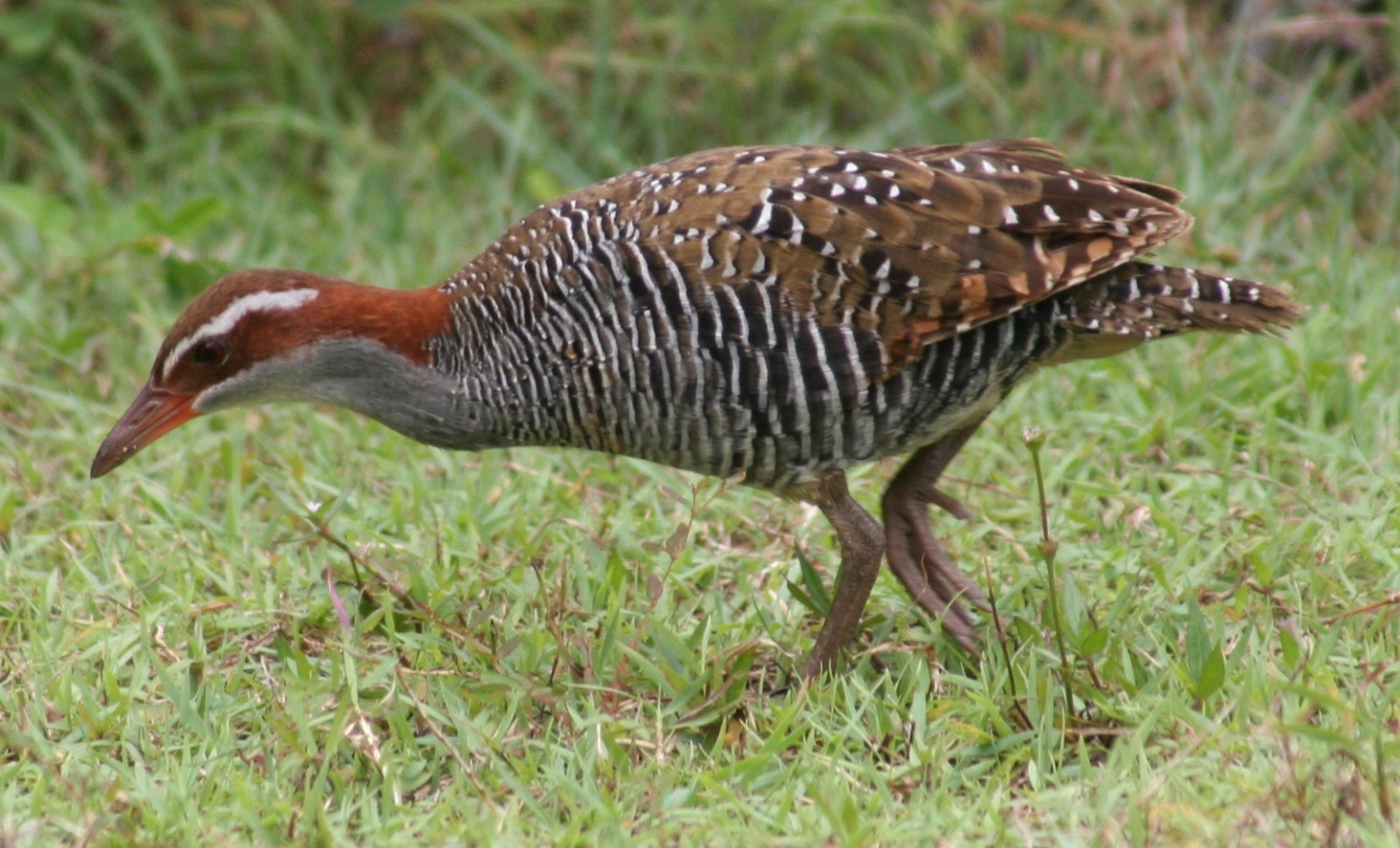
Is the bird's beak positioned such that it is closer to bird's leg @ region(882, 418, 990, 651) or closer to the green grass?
the green grass

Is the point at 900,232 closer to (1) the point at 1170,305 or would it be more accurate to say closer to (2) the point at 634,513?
(1) the point at 1170,305

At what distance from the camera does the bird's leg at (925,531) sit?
426 centimetres

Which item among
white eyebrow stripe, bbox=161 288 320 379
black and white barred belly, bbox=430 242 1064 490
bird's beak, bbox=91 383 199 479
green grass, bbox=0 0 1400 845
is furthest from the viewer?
bird's beak, bbox=91 383 199 479

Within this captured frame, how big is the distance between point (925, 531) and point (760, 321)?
0.85 metres

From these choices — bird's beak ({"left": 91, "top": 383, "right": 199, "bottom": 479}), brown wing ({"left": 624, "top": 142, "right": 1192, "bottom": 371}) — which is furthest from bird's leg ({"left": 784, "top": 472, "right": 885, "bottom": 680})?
bird's beak ({"left": 91, "top": 383, "right": 199, "bottom": 479})

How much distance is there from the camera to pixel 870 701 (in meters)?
3.79

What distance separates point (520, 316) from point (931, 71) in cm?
337

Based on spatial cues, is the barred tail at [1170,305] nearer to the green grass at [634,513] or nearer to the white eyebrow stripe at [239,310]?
the green grass at [634,513]

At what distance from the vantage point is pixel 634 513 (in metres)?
4.91

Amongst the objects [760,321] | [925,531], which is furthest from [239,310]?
[925,531]

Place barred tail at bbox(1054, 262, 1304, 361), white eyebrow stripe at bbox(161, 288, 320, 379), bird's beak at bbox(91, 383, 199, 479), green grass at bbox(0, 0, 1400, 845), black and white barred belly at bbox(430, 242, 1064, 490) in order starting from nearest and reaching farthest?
green grass at bbox(0, 0, 1400, 845), black and white barred belly at bbox(430, 242, 1064, 490), barred tail at bbox(1054, 262, 1304, 361), white eyebrow stripe at bbox(161, 288, 320, 379), bird's beak at bbox(91, 383, 199, 479)

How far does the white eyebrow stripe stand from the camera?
4031 mm

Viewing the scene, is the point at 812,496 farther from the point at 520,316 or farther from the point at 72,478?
the point at 72,478

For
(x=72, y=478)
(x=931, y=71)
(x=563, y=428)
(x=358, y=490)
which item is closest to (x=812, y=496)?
(x=563, y=428)
